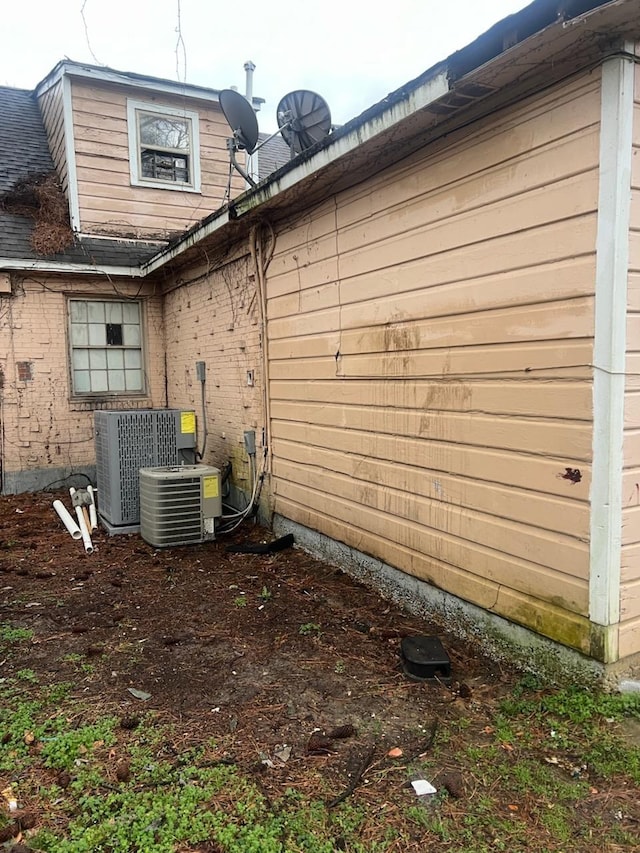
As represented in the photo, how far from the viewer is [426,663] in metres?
3.09

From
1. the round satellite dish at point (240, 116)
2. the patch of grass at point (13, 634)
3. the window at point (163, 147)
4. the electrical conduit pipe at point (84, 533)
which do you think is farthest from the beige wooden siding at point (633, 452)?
the window at point (163, 147)

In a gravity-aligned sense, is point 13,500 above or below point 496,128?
below

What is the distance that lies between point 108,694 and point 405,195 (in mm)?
3546

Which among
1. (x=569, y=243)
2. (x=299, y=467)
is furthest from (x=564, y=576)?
(x=299, y=467)

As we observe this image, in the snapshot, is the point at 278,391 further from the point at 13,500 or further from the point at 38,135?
the point at 38,135

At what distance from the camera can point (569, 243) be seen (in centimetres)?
278

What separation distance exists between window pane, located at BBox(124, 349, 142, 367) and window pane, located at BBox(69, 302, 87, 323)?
805 mm

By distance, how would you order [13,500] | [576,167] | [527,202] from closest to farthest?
1. [576,167]
2. [527,202]
3. [13,500]

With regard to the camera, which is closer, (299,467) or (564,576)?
(564,576)

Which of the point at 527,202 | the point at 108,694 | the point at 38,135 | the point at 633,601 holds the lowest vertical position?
the point at 108,694

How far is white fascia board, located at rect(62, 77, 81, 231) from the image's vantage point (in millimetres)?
8539

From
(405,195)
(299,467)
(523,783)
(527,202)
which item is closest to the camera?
(523,783)

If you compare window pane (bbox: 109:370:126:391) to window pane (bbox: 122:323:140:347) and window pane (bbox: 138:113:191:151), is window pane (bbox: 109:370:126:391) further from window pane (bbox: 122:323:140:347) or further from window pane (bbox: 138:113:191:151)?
window pane (bbox: 138:113:191:151)

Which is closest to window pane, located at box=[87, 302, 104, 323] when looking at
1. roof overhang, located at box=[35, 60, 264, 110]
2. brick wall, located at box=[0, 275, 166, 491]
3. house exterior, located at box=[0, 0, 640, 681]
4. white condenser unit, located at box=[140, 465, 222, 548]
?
brick wall, located at box=[0, 275, 166, 491]
